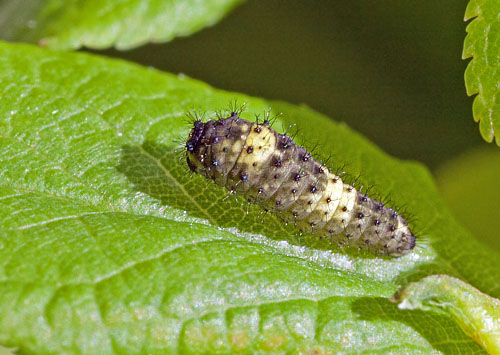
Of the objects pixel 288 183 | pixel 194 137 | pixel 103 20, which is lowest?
pixel 288 183

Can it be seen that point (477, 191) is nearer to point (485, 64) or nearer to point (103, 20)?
point (485, 64)

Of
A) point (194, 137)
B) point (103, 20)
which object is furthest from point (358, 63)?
point (194, 137)

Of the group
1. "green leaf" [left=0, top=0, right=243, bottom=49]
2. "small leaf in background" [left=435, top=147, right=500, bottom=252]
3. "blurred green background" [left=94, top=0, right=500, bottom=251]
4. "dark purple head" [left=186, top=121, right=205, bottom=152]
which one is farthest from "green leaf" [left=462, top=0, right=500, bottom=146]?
"blurred green background" [left=94, top=0, right=500, bottom=251]

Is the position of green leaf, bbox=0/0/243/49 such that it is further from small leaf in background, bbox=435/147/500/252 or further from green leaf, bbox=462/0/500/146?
small leaf in background, bbox=435/147/500/252

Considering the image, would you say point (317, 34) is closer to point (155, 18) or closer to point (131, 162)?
point (155, 18)

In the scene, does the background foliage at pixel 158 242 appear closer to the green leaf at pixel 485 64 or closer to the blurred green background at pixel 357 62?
the green leaf at pixel 485 64

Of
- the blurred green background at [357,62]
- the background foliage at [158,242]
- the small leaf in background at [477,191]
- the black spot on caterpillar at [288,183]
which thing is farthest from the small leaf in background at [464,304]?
the blurred green background at [357,62]

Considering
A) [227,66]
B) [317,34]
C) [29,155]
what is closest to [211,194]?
[29,155]
